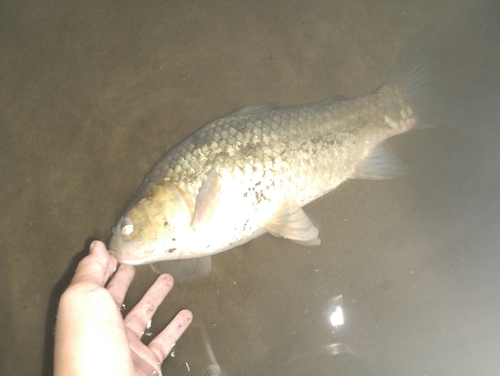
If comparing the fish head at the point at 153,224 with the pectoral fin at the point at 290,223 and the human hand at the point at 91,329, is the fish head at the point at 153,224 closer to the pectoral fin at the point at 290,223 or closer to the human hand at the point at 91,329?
the human hand at the point at 91,329

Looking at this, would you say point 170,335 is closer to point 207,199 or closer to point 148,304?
point 148,304

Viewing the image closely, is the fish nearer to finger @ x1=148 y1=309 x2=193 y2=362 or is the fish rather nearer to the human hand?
the human hand

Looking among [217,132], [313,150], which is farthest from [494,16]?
[217,132]

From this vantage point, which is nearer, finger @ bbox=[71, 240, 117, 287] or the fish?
finger @ bbox=[71, 240, 117, 287]

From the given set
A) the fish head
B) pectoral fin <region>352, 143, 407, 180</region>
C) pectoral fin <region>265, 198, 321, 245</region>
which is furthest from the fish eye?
pectoral fin <region>352, 143, 407, 180</region>

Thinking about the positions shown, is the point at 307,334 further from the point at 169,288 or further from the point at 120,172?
the point at 120,172

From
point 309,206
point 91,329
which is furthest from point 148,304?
point 309,206

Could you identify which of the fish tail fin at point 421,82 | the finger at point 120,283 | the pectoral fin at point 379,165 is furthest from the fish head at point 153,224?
the fish tail fin at point 421,82
